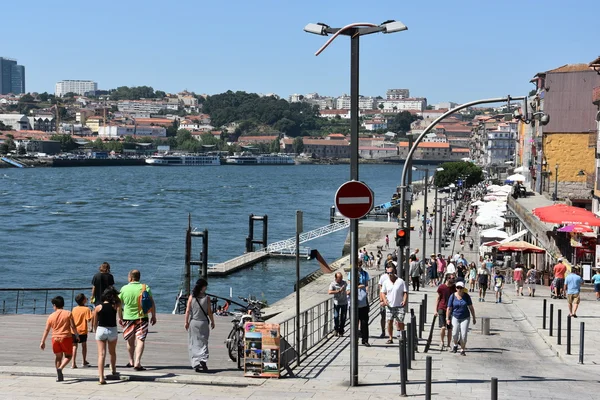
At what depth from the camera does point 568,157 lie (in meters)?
64.0

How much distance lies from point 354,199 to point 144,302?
3.15 meters

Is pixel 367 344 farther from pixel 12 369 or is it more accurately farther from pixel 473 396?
pixel 12 369

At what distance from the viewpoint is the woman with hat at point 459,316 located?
47.5ft

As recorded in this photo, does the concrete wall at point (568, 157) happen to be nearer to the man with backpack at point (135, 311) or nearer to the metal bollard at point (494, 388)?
the man with backpack at point (135, 311)

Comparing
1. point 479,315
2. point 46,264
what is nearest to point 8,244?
point 46,264

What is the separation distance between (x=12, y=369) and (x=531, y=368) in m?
7.39

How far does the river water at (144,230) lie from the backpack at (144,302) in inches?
1153

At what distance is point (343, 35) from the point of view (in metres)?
11.8

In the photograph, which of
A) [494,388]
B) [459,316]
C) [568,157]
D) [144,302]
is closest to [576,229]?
[459,316]

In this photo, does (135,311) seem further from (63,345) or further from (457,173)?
(457,173)

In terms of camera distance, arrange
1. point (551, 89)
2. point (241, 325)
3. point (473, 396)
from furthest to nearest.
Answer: point (551, 89) < point (241, 325) < point (473, 396)

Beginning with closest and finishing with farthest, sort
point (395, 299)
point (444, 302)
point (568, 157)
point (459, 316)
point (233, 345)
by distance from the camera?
point (233, 345)
point (459, 316)
point (395, 299)
point (444, 302)
point (568, 157)

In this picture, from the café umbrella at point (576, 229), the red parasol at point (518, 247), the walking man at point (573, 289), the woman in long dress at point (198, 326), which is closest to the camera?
the woman in long dress at point (198, 326)

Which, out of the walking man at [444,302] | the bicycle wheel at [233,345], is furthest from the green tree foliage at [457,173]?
the bicycle wheel at [233,345]
